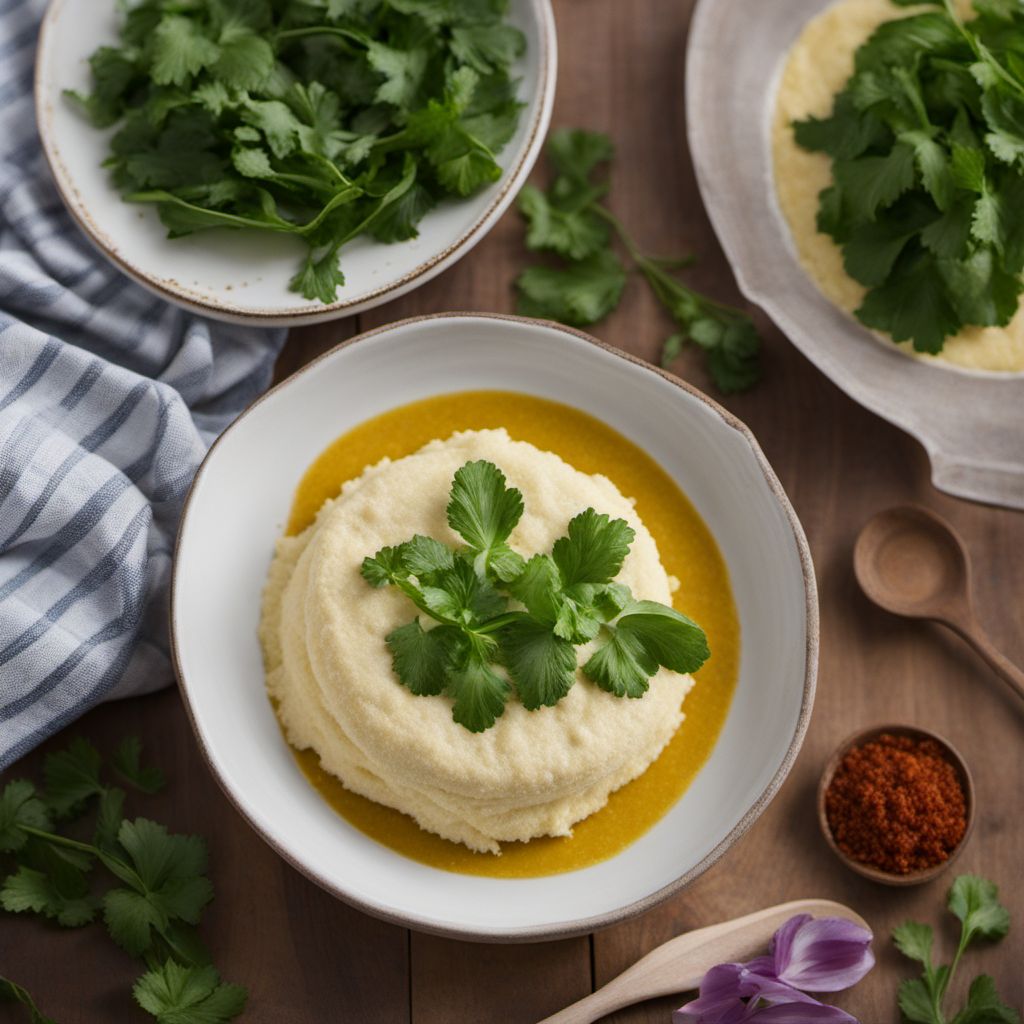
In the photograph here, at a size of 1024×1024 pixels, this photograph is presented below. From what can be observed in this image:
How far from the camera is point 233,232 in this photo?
10.5 ft

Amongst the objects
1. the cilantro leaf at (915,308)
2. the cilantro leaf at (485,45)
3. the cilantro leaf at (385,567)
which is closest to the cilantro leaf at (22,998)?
the cilantro leaf at (385,567)

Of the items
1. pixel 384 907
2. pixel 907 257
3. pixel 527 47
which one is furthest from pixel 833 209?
pixel 384 907

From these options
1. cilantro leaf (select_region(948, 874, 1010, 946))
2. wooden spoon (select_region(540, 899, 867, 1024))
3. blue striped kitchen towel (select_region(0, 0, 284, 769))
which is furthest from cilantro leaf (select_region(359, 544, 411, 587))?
cilantro leaf (select_region(948, 874, 1010, 946))

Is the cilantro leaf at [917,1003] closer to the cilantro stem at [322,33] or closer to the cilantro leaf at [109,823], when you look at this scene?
the cilantro leaf at [109,823]

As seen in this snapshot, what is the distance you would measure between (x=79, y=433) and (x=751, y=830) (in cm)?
203

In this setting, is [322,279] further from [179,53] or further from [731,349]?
[731,349]

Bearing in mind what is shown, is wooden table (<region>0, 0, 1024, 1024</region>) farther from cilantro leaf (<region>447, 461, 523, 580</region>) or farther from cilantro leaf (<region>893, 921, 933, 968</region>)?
cilantro leaf (<region>447, 461, 523, 580</region>)

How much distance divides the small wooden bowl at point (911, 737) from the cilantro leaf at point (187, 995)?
1.54m

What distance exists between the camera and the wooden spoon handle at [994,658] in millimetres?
3160

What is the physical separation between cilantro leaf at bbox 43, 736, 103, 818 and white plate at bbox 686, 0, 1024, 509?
210 centimetres

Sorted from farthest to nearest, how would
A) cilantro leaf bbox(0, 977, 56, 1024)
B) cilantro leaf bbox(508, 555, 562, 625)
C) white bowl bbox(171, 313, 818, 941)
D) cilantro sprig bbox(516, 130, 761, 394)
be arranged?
cilantro sprig bbox(516, 130, 761, 394), cilantro leaf bbox(0, 977, 56, 1024), white bowl bbox(171, 313, 818, 941), cilantro leaf bbox(508, 555, 562, 625)

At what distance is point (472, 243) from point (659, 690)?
1.23m

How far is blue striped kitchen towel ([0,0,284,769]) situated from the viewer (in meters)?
3.01

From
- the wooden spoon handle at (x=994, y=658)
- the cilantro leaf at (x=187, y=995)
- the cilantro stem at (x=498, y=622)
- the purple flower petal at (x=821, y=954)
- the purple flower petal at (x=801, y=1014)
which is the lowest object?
the purple flower petal at (x=801, y=1014)
